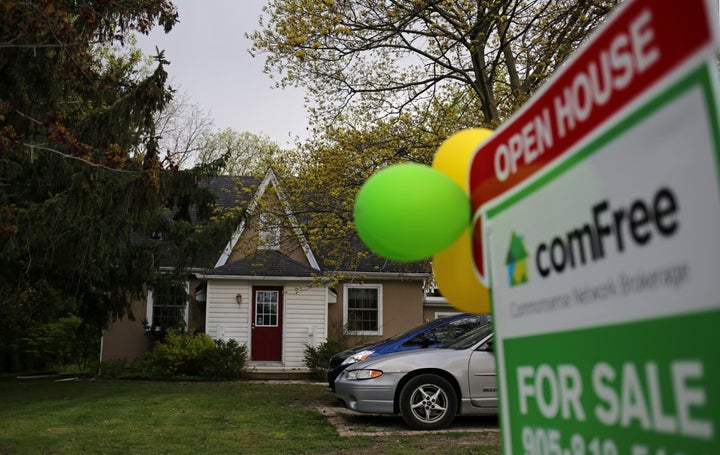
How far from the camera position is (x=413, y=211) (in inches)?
79.1

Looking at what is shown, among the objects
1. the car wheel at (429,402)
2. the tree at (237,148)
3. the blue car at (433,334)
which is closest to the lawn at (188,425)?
the car wheel at (429,402)

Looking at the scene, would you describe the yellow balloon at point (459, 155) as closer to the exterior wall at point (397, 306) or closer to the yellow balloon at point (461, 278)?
the yellow balloon at point (461, 278)

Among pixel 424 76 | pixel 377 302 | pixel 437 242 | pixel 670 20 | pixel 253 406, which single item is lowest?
pixel 253 406

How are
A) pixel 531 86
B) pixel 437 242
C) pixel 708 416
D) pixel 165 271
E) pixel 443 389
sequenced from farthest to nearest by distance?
1. pixel 165 271
2. pixel 531 86
3. pixel 443 389
4. pixel 437 242
5. pixel 708 416

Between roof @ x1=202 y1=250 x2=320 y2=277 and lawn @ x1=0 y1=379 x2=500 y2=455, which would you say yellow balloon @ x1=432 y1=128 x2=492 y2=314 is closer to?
lawn @ x1=0 y1=379 x2=500 y2=455

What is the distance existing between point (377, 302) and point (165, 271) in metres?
7.08

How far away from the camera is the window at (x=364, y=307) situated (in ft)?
64.8

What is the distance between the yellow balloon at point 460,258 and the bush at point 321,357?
15.1m

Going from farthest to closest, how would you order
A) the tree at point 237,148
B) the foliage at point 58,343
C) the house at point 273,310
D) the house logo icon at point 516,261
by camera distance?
the tree at point 237,148
the foliage at point 58,343
the house at point 273,310
the house logo icon at point 516,261

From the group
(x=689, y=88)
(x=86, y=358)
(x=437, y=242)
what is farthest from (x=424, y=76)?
(x=86, y=358)

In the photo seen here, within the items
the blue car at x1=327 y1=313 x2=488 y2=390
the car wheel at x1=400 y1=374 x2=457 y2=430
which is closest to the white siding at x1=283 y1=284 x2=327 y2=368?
the blue car at x1=327 y1=313 x2=488 y2=390

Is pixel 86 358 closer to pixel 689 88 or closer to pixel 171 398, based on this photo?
pixel 171 398

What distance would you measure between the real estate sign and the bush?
15702 millimetres

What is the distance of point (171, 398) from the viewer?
40.9 ft
